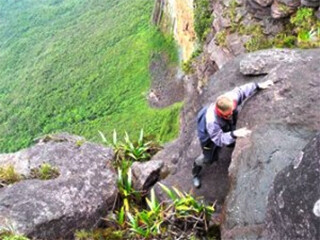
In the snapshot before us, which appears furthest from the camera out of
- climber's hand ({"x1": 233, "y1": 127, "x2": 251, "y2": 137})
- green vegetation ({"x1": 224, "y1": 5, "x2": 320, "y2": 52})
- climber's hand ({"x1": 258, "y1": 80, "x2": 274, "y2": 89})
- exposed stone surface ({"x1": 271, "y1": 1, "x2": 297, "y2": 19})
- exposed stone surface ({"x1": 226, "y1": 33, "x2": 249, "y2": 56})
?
exposed stone surface ({"x1": 226, "y1": 33, "x2": 249, "y2": 56})

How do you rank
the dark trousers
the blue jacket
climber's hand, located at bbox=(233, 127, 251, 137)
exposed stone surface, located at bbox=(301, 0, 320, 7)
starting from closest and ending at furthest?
the blue jacket < climber's hand, located at bbox=(233, 127, 251, 137) < the dark trousers < exposed stone surface, located at bbox=(301, 0, 320, 7)

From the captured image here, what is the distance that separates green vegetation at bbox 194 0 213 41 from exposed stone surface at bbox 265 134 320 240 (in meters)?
23.6

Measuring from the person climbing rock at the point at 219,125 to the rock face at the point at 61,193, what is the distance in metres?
2.33

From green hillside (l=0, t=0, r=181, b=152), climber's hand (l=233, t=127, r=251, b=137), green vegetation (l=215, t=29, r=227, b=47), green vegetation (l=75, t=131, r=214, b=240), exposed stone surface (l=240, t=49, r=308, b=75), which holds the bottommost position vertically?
green hillside (l=0, t=0, r=181, b=152)

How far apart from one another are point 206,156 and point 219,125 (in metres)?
0.92

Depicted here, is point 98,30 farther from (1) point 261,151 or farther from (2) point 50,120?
(1) point 261,151

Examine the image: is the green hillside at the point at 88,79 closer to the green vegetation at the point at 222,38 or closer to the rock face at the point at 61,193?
the green vegetation at the point at 222,38

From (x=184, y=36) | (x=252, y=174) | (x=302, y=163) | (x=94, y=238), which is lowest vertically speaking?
(x=184, y=36)

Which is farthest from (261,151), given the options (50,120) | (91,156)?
(50,120)

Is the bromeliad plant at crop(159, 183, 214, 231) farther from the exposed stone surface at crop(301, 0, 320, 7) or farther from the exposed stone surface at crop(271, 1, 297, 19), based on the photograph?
the exposed stone surface at crop(271, 1, 297, 19)

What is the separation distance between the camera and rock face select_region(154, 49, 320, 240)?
915 cm

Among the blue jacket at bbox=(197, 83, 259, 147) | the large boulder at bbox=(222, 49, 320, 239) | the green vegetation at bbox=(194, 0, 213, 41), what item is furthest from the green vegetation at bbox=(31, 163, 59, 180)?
the green vegetation at bbox=(194, 0, 213, 41)

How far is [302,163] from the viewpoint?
723 centimetres

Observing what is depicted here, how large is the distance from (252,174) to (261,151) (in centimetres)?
43
